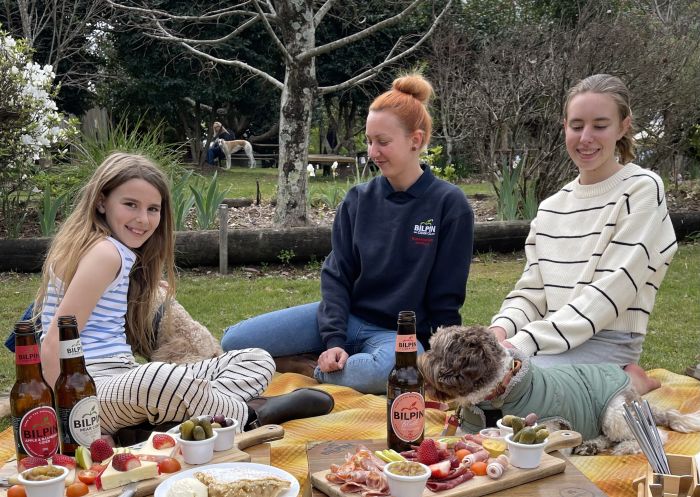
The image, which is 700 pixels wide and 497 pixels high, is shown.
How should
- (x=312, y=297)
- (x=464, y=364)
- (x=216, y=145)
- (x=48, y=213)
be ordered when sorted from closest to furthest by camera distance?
1. (x=464, y=364)
2. (x=312, y=297)
3. (x=48, y=213)
4. (x=216, y=145)

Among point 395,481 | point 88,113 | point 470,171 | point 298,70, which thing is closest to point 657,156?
point 298,70

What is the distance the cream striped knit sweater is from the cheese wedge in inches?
74.3

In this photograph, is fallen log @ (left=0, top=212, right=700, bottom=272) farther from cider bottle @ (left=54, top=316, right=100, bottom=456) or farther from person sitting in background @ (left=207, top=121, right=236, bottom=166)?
person sitting in background @ (left=207, top=121, right=236, bottom=166)

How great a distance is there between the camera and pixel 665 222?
3.57m

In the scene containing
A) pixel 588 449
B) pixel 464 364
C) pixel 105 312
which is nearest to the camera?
pixel 464 364

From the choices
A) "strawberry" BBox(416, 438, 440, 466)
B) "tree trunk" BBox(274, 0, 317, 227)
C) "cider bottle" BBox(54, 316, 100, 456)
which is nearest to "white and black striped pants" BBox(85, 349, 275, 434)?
"cider bottle" BBox(54, 316, 100, 456)

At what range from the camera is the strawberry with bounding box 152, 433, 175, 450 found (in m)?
2.43

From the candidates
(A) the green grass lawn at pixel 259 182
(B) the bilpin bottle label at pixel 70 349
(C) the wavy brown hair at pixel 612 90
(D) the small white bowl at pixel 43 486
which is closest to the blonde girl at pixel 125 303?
(B) the bilpin bottle label at pixel 70 349

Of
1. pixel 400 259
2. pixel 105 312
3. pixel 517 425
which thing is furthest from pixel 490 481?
pixel 400 259

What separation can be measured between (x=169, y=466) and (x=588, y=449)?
1.80 metres

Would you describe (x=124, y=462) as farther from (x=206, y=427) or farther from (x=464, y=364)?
(x=464, y=364)

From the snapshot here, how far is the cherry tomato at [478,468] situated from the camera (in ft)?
7.45

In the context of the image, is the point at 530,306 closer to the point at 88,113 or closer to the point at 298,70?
the point at 298,70

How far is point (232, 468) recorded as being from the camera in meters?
2.29
